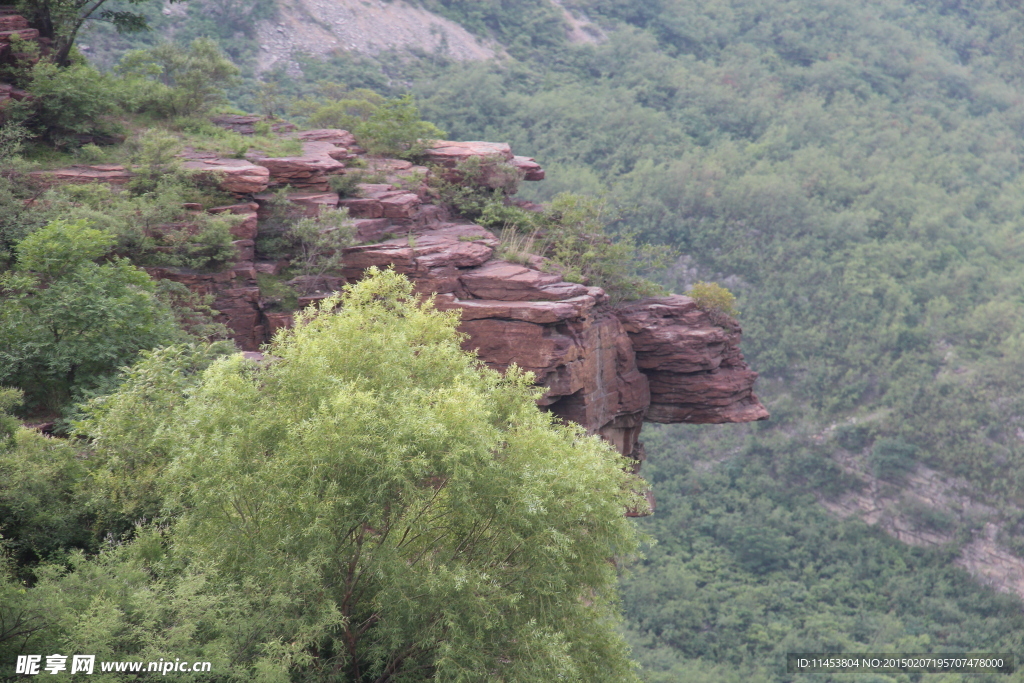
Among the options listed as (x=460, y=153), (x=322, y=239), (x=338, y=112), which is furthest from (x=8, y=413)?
(x=338, y=112)

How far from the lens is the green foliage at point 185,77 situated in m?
20.6

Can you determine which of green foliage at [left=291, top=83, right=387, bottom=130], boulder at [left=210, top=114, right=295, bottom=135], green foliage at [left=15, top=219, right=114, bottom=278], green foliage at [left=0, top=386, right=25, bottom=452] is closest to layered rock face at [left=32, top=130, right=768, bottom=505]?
boulder at [left=210, top=114, right=295, bottom=135]

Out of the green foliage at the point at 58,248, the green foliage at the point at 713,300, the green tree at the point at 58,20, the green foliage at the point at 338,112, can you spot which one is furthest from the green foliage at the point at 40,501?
the green foliage at the point at 338,112

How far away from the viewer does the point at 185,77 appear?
21.1 m

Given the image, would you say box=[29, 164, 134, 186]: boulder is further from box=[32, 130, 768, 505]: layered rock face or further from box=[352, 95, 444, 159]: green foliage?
box=[352, 95, 444, 159]: green foliage

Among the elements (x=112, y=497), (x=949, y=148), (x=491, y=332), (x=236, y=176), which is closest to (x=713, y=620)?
(x=491, y=332)

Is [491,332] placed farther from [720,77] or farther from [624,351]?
[720,77]

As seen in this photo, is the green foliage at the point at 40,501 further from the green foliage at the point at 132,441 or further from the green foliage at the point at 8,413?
the green foliage at the point at 132,441

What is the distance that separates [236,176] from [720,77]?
192 feet

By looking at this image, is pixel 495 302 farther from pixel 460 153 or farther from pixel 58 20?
pixel 58 20

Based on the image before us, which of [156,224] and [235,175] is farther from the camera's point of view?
[235,175]

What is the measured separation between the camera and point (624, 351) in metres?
18.5

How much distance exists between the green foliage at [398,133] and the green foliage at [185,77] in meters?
4.28

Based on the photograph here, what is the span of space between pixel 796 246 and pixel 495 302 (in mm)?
41634
